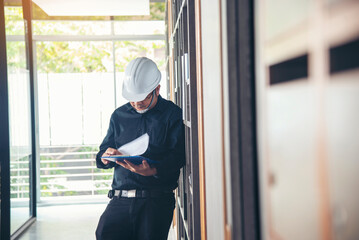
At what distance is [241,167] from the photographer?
0.96 m

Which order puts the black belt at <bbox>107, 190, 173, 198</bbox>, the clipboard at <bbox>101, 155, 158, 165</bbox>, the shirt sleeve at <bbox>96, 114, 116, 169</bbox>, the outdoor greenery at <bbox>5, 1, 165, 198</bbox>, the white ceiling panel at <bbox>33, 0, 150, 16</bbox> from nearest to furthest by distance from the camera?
1. the clipboard at <bbox>101, 155, 158, 165</bbox>
2. the black belt at <bbox>107, 190, 173, 198</bbox>
3. the shirt sleeve at <bbox>96, 114, 116, 169</bbox>
4. the white ceiling panel at <bbox>33, 0, 150, 16</bbox>
5. the outdoor greenery at <bbox>5, 1, 165, 198</bbox>

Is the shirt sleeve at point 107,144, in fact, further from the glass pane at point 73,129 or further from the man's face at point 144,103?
the glass pane at point 73,129

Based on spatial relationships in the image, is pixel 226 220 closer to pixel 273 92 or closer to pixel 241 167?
pixel 241 167

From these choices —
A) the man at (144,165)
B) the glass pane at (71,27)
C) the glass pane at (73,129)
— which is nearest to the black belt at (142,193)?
the man at (144,165)

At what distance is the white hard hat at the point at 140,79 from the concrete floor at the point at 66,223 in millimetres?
2730

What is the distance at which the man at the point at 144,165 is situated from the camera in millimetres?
2318

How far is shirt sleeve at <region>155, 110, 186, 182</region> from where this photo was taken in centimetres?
232

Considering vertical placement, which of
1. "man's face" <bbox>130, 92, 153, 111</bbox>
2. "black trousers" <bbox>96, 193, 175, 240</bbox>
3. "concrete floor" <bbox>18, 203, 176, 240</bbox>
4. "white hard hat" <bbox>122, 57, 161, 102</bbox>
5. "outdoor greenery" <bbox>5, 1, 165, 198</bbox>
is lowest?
"concrete floor" <bbox>18, 203, 176, 240</bbox>

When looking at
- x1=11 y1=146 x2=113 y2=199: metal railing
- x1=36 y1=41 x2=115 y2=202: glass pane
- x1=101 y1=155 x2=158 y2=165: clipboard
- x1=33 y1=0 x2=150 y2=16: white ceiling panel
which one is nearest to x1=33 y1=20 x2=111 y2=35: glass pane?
x1=36 y1=41 x2=115 y2=202: glass pane

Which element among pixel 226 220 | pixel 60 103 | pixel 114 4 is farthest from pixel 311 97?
pixel 60 103

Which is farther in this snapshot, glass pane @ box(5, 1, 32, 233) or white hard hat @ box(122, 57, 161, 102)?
glass pane @ box(5, 1, 32, 233)

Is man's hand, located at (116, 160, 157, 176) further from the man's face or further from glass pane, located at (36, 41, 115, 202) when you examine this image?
glass pane, located at (36, 41, 115, 202)

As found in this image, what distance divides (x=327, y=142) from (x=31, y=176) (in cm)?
557

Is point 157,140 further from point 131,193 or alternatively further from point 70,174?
point 70,174
